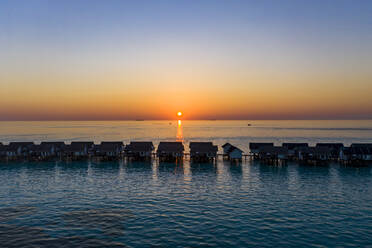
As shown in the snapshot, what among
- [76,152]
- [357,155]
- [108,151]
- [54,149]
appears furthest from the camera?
[54,149]

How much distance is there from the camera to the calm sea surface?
21328 mm

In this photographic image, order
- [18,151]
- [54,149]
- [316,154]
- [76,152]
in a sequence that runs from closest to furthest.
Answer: [316,154] → [18,151] → [76,152] → [54,149]

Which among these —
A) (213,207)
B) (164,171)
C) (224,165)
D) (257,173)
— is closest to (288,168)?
(257,173)

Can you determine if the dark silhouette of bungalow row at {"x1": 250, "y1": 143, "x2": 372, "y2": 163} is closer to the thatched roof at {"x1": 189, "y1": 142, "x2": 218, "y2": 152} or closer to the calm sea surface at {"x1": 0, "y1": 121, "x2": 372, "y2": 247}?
the calm sea surface at {"x1": 0, "y1": 121, "x2": 372, "y2": 247}

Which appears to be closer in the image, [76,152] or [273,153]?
[273,153]

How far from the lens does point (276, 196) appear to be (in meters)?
32.7

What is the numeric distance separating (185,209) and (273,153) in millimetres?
37057

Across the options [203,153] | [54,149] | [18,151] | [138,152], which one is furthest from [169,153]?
[18,151]

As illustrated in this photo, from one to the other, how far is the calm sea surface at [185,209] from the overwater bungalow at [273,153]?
11163 millimetres

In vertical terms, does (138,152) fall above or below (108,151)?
below

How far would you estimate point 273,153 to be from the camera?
193ft

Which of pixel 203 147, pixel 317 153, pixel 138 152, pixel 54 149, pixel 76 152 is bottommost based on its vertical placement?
pixel 317 153

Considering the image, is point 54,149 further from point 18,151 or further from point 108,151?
point 108,151

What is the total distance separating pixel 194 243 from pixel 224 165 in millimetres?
36460
